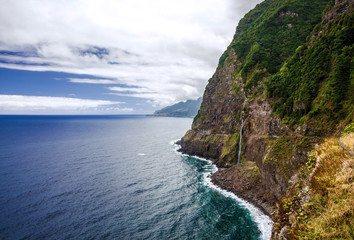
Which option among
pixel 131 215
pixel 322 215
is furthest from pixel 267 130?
pixel 322 215

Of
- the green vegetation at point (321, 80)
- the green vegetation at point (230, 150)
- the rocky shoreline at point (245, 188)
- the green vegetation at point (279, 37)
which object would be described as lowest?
the rocky shoreline at point (245, 188)

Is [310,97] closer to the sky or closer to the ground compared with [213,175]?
closer to the sky

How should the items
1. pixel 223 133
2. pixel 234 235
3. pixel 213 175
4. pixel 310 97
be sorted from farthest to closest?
pixel 223 133 < pixel 213 175 < pixel 310 97 < pixel 234 235

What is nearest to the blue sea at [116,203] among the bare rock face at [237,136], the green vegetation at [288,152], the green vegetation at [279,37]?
the bare rock face at [237,136]

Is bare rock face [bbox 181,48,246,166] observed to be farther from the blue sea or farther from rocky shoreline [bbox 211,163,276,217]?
the blue sea

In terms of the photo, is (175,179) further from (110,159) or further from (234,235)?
(110,159)

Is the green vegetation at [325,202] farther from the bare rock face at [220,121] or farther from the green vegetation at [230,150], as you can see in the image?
the bare rock face at [220,121]

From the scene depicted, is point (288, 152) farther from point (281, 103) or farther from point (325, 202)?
point (325, 202)

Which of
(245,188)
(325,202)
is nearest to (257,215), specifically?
(245,188)
